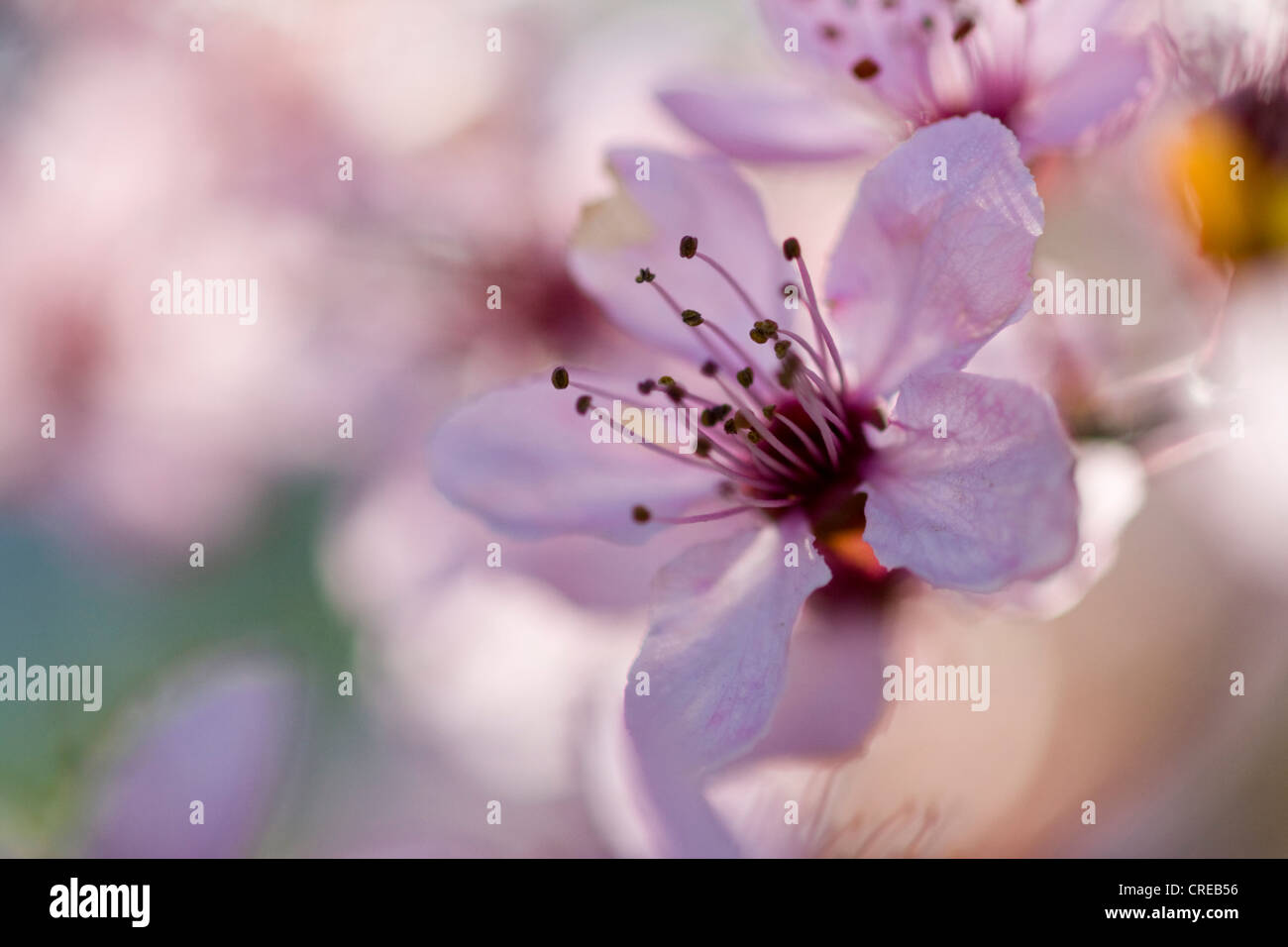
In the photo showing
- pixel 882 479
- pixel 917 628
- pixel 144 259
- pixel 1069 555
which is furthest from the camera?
pixel 144 259

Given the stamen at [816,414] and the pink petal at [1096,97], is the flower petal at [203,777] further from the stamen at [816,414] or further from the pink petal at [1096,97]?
the pink petal at [1096,97]

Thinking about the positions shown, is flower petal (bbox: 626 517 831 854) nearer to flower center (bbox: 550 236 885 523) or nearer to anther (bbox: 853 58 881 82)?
flower center (bbox: 550 236 885 523)

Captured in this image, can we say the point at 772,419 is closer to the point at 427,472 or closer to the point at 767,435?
the point at 767,435

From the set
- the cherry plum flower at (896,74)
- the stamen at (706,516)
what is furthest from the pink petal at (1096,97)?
the stamen at (706,516)

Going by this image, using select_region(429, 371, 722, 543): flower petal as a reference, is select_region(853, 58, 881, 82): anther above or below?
above

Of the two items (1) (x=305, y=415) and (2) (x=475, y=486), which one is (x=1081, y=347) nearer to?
(2) (x=475, y=486)

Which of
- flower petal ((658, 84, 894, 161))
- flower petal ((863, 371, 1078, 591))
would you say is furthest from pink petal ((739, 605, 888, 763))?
flower petal ((658, 84, 894, 161))

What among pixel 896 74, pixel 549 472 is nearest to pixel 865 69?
pixel 896 74
